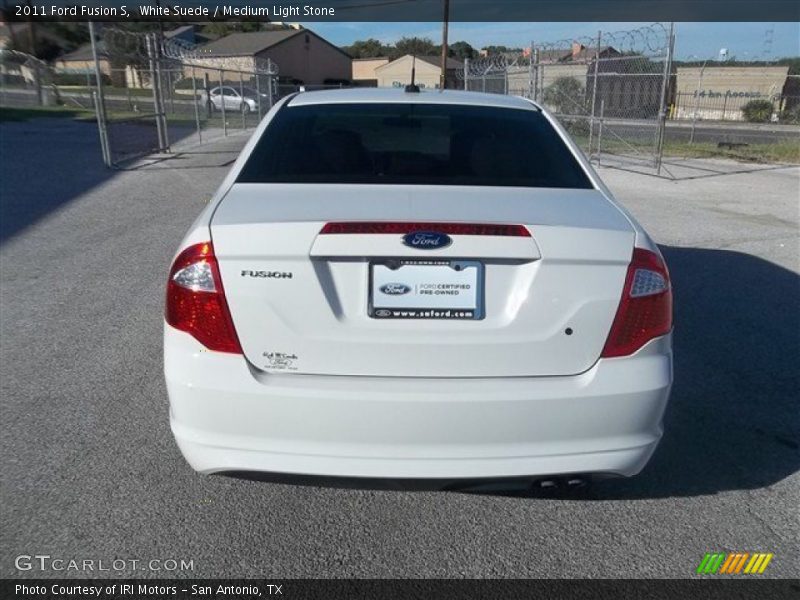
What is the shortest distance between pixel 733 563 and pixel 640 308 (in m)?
1.11

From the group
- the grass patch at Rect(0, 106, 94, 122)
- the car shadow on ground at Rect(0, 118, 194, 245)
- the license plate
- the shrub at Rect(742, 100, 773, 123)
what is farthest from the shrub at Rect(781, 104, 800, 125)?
the license plate

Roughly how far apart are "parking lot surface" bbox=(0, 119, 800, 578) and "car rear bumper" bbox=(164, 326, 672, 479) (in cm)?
47

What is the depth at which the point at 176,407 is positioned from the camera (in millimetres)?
2562

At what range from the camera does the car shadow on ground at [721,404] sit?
10.4 feet

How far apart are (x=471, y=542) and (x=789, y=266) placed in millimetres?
5731

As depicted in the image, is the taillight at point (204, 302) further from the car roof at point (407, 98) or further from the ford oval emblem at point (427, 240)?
the car roof at point (407, 98)

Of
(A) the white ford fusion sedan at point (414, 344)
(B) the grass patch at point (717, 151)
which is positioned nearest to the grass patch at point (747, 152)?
(B) the grass patch at point (717, 151)

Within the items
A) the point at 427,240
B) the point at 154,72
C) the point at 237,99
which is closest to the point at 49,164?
the point at 154,72

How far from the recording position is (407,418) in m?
2.42

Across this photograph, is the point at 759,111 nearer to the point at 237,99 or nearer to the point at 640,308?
the point at 237,99

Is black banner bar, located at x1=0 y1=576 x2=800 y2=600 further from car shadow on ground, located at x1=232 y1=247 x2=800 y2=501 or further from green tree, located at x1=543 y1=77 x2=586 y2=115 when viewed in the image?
green tree, located at x1=543 y1=77 x2=586 y2=115

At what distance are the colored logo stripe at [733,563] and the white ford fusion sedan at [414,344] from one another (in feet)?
1.97

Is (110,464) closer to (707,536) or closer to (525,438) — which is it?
(525,438)

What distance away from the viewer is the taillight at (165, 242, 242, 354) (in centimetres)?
246
